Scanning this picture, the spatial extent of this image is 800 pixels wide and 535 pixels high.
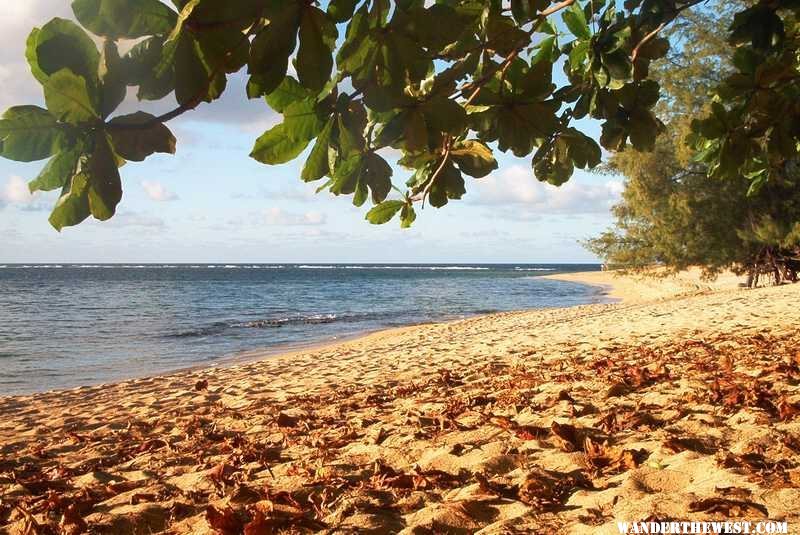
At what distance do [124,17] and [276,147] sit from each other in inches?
17.9

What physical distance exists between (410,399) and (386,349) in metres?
5.77

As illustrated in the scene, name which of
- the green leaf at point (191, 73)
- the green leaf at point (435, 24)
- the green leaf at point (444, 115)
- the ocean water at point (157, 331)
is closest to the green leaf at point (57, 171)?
the green leaf at point (191, 73)

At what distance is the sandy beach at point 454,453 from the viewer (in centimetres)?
212

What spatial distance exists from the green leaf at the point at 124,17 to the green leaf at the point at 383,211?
105 centimetres

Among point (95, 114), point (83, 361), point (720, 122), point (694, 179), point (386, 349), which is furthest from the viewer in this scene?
point (694, 179)

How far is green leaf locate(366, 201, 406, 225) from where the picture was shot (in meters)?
1.98

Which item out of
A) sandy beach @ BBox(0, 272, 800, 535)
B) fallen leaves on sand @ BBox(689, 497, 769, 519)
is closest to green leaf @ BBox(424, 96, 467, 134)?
sandy beach @ BBox(0, 272, 800, 535)

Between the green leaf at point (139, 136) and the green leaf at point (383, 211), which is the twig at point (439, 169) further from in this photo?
the green leaf at point (139, 136)

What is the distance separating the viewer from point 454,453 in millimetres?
2820

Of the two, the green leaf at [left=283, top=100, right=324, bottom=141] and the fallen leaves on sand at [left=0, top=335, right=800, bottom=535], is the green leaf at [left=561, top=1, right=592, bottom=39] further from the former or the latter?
the fallen leaves on sand at [left=0, top=335, right=800, bottom=535]

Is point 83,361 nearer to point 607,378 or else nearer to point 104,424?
point 104,424

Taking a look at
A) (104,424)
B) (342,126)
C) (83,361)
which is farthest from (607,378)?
(83,361)

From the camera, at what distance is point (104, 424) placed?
5.38 meters

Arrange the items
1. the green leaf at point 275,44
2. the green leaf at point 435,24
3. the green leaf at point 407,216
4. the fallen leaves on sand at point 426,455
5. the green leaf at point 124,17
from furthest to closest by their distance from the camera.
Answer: the fallen leaves on sand at point 426,455, the green leaf at point 407,216, the green leaf at point 435,24, the green leaf at point 275,44, the green leaf at point 124,17
